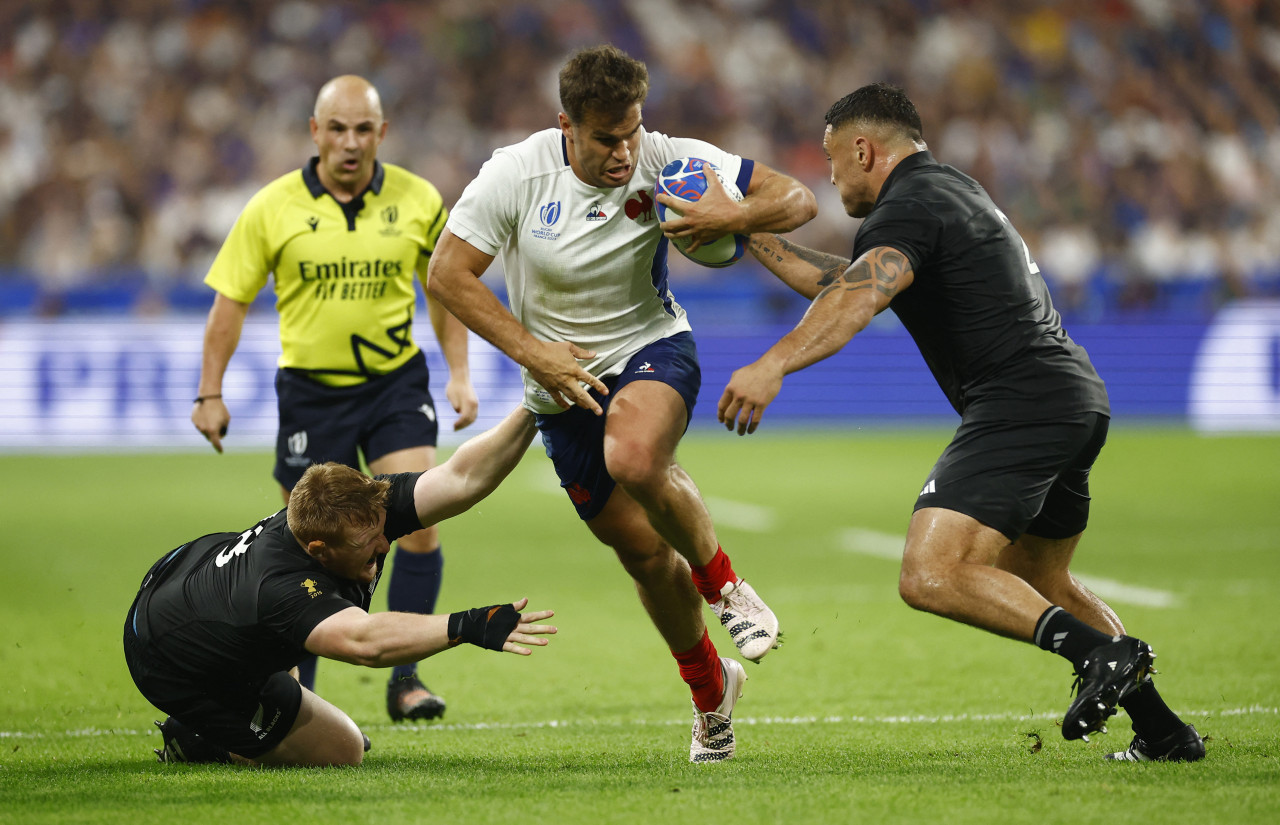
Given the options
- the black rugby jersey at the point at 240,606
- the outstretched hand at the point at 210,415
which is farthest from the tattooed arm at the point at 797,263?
the outstretched hand at the point at 210,415

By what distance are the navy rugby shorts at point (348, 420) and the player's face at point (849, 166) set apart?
254 centimetres

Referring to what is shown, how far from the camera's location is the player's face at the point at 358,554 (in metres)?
4.88

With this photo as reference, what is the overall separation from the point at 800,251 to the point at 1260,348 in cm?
1359

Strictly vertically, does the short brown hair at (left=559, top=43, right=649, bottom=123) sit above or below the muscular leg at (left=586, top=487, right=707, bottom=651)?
above

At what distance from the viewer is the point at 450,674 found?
24.8ft

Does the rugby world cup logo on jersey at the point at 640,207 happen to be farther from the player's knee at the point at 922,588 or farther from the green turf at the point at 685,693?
the green turf at the point at 685,693

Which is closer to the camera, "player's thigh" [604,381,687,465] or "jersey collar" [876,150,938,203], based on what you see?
"player's thigh" [604,381,687,465]

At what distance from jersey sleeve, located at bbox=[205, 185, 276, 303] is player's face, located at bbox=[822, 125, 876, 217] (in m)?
2.97

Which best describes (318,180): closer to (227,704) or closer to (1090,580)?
(227,704)

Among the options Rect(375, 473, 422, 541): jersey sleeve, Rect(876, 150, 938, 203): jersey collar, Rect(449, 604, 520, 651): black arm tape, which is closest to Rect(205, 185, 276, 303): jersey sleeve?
Rect(375, 473, 422, 541): jersey sleeve

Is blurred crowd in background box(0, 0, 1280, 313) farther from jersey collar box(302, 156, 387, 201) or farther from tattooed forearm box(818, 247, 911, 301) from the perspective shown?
tattooed forearm box(818, 247, 911, 301)

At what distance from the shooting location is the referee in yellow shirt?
22.9 feet

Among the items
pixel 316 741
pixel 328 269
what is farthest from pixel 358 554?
pixel 328 269

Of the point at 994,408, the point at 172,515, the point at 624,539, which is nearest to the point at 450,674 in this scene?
the point at 624,539
